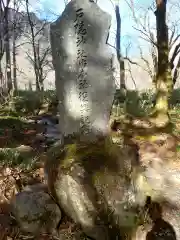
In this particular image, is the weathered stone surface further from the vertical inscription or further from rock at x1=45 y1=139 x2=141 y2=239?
the vertical inscription

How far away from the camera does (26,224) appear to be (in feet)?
11.7

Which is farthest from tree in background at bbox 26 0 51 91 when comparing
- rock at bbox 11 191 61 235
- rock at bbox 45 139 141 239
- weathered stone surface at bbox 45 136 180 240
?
rock at bbox 11 191 61 235

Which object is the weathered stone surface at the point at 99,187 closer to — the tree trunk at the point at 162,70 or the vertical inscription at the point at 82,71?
the vertical inscription at the point at 82,71

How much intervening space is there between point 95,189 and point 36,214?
2.64 ft

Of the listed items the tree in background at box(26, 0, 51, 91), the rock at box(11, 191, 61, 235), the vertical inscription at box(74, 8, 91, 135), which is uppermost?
the tree in background at box(26, 0, 51, 91)

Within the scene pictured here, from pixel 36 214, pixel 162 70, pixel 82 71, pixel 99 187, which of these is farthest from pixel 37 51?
pixel 99 187

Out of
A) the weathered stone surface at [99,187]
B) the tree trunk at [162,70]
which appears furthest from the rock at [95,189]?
the tree trunk at [162,70]

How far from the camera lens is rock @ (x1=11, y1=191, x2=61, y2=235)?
11.7 feet

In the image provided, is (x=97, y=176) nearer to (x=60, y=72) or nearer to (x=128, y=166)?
(x=128, y=166)

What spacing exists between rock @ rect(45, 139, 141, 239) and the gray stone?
22.0 inches

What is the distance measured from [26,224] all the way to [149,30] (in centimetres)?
1776

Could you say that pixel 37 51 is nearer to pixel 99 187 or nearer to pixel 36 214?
pixel 36 214

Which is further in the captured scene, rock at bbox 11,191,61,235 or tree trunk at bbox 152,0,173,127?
tree trunk at bbox 152,0,173,127

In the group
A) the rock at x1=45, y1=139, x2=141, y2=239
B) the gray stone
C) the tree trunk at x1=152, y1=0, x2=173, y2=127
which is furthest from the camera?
the tree trunk at x1=152, y1=0, x2=173, y2=127
